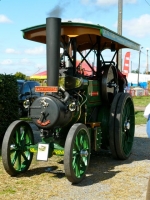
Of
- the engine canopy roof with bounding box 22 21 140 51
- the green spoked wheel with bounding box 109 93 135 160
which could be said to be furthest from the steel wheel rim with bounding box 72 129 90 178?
the engine canopy roof with bounding box 22 21 140 51

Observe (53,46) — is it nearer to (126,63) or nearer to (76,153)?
(76,153)

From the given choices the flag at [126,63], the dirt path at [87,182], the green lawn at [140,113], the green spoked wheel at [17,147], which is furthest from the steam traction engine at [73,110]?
→ the flag at [126,63]

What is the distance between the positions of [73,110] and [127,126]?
67.6 inches

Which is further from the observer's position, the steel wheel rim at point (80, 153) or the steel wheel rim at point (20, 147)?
the steel wheel rim at point (20, 147)

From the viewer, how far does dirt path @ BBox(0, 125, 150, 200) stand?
4402mm

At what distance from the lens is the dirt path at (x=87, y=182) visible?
440cm

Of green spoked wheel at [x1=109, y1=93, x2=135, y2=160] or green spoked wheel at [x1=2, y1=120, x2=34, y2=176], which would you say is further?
green spoked wheel at [x1=109, y1=93, x2=135, y2=160]

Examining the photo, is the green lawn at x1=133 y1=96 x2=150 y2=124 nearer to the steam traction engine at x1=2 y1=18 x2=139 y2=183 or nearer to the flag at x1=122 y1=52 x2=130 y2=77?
the flag at x1=122 y1=52 x2=130 y2=77

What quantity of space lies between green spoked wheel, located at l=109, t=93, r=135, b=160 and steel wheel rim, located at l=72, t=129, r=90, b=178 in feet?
3.22

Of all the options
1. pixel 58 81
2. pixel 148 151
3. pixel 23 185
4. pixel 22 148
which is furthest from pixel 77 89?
pixel 148 151

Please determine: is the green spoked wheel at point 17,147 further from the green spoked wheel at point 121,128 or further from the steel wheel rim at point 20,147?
the green spoked wheel at point 121,128

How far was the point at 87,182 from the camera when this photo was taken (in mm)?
4953

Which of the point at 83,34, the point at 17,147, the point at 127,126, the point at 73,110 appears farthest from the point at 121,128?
the point at 17,147

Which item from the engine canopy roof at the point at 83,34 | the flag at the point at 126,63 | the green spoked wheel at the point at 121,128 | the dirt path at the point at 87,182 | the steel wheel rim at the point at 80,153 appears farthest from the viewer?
the flag at the point at 126,63
